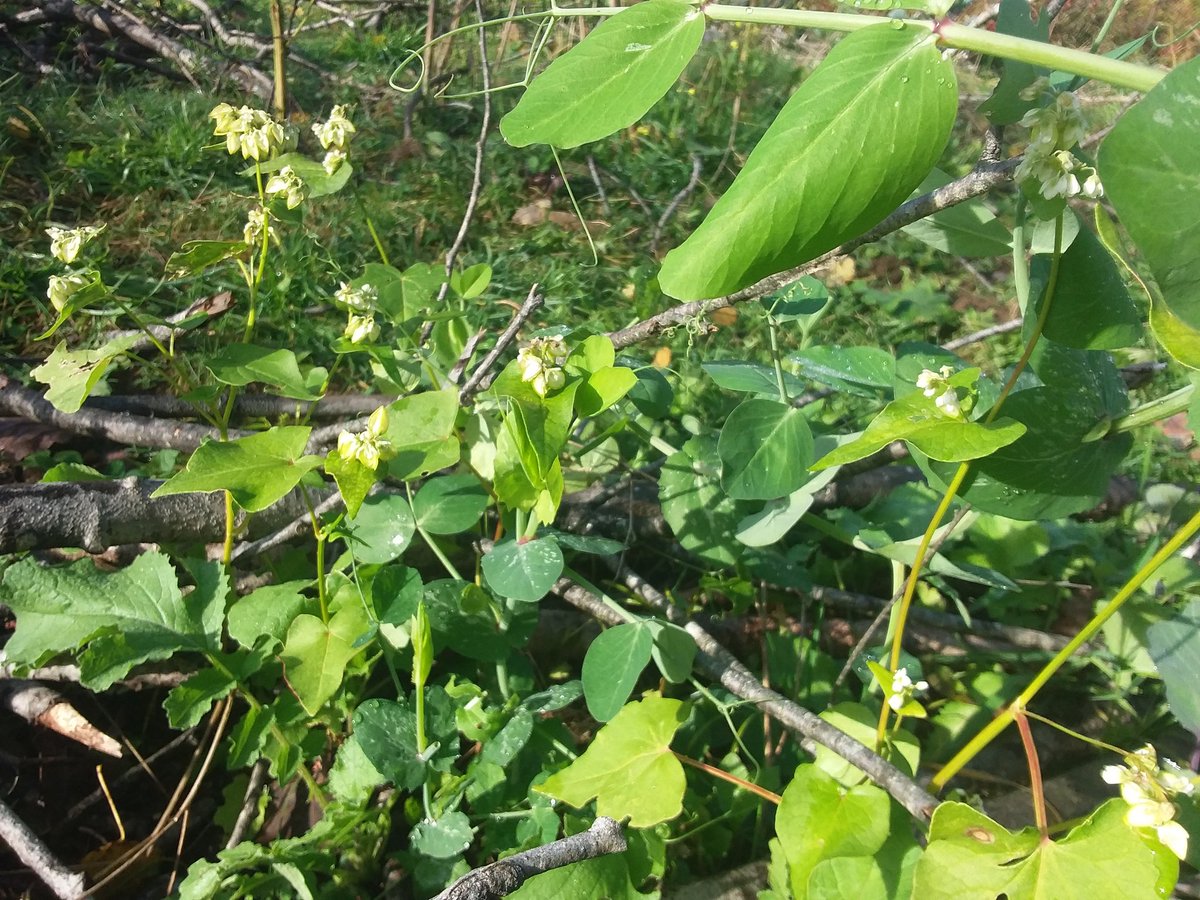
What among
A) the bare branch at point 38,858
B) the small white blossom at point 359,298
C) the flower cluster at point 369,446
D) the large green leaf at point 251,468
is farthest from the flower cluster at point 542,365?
the bare branch at point 38,858

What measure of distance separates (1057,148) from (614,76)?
332 millimetres

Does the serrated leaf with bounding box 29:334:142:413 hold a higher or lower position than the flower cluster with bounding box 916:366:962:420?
lower

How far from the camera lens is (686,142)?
10.3 feet

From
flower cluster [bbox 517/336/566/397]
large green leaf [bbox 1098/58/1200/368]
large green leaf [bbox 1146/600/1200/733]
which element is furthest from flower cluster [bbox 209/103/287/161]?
large green leaf [bbox 1146/600/1200/733]

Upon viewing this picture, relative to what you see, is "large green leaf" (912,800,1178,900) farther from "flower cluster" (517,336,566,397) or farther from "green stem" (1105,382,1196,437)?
"flower cluster" (517,336,566,397)

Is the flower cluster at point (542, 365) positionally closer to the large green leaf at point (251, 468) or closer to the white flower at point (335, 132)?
the large green leaf at point (251, 468)

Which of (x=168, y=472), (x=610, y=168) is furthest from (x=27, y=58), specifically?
(x=168, y=472)

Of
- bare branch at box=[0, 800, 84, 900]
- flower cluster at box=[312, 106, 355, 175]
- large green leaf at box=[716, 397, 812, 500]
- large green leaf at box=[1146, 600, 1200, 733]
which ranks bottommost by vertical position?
bare branch at box=[0, 800, 84, 900]

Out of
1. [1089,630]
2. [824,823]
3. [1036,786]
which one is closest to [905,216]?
[1089,630]

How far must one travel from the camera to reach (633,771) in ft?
3.01

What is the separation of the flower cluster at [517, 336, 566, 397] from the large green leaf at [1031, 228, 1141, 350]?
1.46 feet

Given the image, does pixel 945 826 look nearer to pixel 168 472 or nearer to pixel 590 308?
pixel 168 472

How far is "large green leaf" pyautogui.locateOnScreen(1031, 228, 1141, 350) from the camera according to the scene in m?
0.66

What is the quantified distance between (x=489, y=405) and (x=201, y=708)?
548mm
